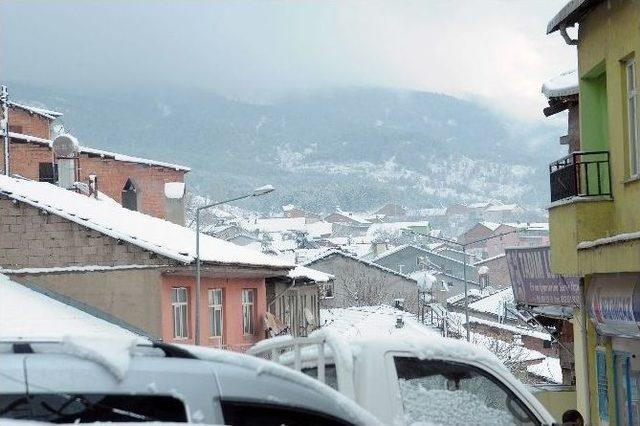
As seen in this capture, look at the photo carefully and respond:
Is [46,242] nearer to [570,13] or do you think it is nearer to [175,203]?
[570,13]

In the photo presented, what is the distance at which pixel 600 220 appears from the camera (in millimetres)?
18094

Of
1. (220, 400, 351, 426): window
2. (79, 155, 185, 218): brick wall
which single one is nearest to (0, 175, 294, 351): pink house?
(79, 155, 185, 218): brick wall

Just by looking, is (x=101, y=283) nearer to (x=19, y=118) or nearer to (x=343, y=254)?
(x=19, y=118)

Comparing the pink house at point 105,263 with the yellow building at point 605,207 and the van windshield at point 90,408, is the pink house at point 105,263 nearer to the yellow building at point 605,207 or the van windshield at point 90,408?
the yellow building at point 605,207

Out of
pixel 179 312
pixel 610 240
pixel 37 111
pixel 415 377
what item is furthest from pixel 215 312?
pixel 415 377

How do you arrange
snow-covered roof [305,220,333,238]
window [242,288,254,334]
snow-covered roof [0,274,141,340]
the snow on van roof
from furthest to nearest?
snow-covered roof [305,220,333,238], window [242,288,254,334], snow-covered roof [0,274,141,340], the snow on van roof

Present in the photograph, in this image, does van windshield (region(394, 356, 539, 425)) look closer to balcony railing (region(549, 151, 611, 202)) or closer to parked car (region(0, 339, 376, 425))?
parked car (region(0, 339, 376, 425))

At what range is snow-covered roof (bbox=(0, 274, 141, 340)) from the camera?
2348 cm

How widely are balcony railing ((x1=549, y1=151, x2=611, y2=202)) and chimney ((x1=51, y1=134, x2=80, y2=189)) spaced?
70.9 feet

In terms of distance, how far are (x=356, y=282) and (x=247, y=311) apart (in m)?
44.8

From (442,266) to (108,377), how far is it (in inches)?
4128

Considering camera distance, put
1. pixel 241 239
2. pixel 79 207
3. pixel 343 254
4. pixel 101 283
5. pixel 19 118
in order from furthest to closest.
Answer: pixel 241 239 < pixel 343 254 < pixel 19 118 < pixel 79 207 < pixel 101 283

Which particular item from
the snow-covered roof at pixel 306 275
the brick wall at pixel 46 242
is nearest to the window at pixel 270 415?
the brick wall at pixel 46 242

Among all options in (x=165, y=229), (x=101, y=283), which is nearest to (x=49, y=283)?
(x=101, y=283)
